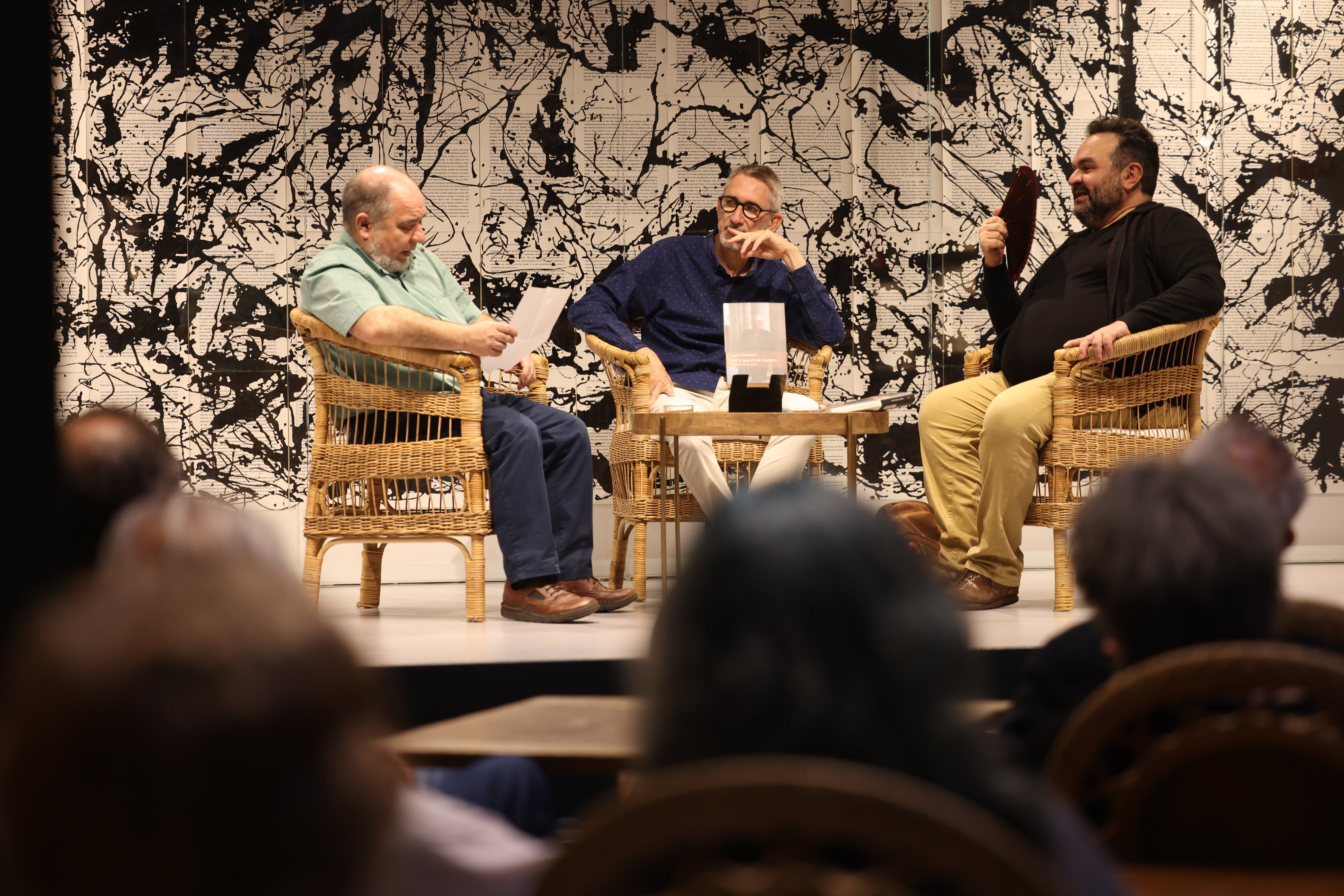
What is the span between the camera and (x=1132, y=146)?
179 inches

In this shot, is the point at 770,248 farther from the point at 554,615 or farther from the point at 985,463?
the point at 554,615

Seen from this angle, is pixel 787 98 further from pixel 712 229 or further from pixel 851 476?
pixel 851 476

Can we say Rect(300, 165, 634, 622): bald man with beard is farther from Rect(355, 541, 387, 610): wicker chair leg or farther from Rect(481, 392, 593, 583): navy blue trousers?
Rect(355, 541, 387, 610): wicker chair leg

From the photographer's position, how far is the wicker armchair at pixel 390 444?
3.92 m

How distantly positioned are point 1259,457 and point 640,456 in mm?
2765

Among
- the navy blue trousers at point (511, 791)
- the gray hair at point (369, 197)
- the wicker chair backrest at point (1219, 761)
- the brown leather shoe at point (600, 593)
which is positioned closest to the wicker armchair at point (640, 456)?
the brown leather shoe at point (600, 593)

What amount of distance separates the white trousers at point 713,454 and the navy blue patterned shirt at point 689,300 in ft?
0.57

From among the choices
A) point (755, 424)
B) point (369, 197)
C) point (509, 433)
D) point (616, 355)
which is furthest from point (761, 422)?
point (369, 197)

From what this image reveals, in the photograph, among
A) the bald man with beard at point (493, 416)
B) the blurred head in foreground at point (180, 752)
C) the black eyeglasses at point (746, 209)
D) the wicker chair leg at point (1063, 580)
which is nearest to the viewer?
the blurred head in foreground at point (180, 752)

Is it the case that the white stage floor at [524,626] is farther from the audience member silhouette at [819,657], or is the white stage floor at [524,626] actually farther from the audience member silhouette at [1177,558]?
the audience member silhouette at [819,657]

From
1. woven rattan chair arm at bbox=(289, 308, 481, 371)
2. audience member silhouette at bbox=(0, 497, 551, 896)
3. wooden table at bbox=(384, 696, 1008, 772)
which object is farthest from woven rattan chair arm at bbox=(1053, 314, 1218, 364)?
audience member silhouette at bbox=(0, 497, 551, 896)

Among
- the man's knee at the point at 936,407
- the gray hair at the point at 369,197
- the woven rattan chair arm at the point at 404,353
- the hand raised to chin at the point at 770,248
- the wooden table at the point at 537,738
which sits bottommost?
the wooden table at the point at 537,738

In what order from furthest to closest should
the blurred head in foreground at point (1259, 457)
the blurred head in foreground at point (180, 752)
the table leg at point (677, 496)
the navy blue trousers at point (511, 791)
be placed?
the table leg at point (677, 496) < the blurred head in foreground at point (1259, 457) < the navy blue trousers at point (511, 791) < the blurred head in foreground at point (180, 752)

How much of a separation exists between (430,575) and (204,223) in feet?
5.40
